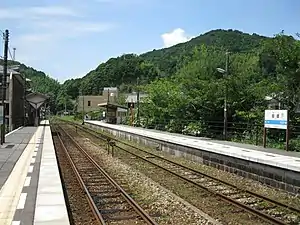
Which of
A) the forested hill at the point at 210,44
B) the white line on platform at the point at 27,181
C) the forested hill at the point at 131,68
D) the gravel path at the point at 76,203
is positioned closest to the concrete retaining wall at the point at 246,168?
the gravel path at the point at 76,203

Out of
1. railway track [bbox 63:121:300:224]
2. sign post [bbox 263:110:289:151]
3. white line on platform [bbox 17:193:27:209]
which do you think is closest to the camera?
white line on platform [bbox 17:193:27:209]

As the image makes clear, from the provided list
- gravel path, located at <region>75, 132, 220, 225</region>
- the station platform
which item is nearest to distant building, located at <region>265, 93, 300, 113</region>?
gravel path, located at <region>75, 132, 220, 225</region>

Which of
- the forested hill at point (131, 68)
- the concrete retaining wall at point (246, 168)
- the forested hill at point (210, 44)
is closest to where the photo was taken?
the concrete retaining wall at point (246, 168)

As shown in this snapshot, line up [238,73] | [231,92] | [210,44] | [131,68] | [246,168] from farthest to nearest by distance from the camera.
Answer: [131,68]
[210,44]
[238,73]
[231,92]
[246,168]

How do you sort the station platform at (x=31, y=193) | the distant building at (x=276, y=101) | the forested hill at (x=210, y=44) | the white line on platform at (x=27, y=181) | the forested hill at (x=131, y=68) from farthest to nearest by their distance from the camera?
the forested hill at (x=131, y=68), the forested hill at (x=210, y=44), the distant building at (x=276, y=101), the white line on platform at (x=27, y=181), the station platform at (x=31, y=193)

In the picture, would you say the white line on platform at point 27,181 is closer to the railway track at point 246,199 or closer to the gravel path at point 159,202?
the gravel path at point 159,202

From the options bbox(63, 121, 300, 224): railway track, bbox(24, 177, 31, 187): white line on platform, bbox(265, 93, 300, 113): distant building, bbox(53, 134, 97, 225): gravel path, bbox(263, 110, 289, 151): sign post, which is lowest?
bbox(53, 134, 97, 225): gravel path

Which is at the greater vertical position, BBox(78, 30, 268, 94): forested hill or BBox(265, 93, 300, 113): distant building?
BBox(78, 30, 268, 94): forested hill

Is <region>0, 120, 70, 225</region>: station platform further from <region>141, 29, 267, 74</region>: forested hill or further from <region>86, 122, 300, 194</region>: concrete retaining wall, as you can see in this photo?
<region>141, 29, 267, 74</region>: forested hill

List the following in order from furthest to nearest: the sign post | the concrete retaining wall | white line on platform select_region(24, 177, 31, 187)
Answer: the sign post, the concrete retaining wall, white line on platform select_region(24, 177, 31, 187)

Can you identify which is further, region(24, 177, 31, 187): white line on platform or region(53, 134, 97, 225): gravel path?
region(24, 177, 31, 187): white line on platform

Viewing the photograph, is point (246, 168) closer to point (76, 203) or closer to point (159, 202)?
point (159, 202)

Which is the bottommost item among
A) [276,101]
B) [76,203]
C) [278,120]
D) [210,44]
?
[76,203]

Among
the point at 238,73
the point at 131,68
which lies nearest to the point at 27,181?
the point at 238,73
